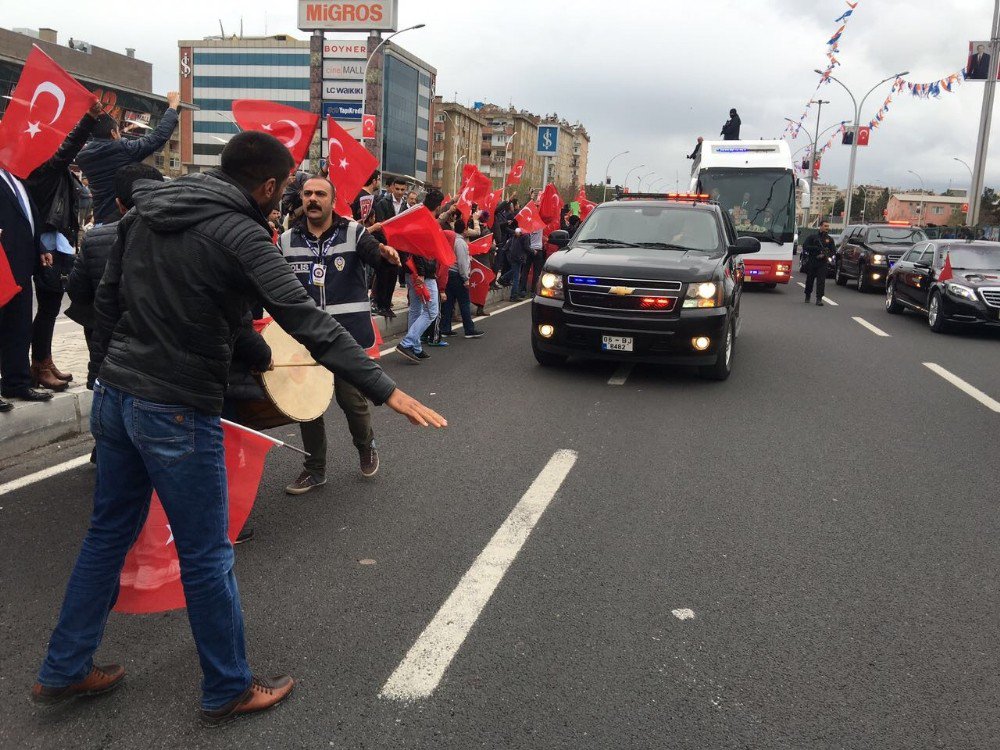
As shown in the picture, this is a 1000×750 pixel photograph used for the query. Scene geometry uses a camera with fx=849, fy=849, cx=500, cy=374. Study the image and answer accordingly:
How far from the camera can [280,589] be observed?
3717 millimetres

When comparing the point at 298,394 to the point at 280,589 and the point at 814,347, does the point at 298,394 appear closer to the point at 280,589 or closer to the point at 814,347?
the point at 280,589

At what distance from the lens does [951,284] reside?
A: 1348 cm

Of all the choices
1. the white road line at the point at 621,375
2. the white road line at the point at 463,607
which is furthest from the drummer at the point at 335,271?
the white road line at the point at 621,375

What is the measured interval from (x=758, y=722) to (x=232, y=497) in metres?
2.02

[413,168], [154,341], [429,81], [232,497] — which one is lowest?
[232,497]

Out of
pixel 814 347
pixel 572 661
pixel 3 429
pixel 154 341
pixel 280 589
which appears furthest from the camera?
pixel 814 347

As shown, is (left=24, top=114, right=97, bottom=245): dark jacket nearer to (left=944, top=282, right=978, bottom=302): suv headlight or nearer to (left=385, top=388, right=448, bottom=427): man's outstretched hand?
(left=385, top=388, right=448, bottom=427): man's outstretched hand

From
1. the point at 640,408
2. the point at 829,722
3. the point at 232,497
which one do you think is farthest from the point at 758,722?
the point at 640,408

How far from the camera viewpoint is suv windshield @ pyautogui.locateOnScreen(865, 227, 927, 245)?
74.7 ft

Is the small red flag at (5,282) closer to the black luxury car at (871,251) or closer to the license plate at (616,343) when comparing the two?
the license plate at (616,343)

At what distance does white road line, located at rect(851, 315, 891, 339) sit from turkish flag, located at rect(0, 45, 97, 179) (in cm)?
1154

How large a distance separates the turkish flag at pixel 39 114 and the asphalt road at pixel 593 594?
1.90 metres

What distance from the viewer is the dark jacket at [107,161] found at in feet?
17.9

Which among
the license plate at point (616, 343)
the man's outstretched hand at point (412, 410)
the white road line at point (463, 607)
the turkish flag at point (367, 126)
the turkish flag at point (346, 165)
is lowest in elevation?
the white road line at point (463, 607)
